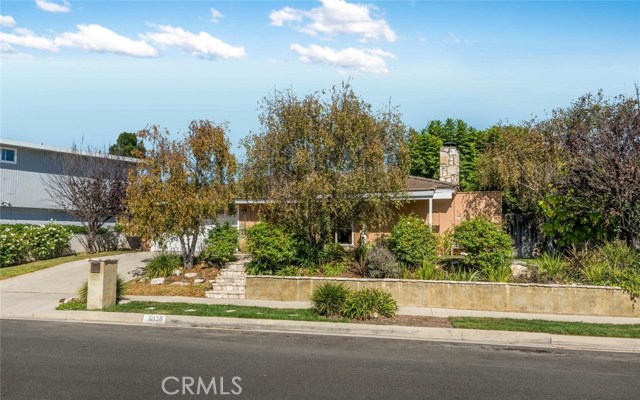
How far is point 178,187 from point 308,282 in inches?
220

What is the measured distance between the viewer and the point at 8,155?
98.2 feet

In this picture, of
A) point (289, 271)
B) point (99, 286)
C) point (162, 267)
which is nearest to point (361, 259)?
point (289, 271)

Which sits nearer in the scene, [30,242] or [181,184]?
[181,184]

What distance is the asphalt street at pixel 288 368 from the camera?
697 cm

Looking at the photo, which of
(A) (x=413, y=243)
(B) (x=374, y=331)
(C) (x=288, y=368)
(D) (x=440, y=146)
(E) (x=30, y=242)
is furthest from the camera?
(D) (x=440, y=146)

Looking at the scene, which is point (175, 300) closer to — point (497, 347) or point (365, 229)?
point (365, 229)

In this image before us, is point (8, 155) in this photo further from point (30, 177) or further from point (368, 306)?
point (368, 306)

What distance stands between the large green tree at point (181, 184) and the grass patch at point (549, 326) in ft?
29.3

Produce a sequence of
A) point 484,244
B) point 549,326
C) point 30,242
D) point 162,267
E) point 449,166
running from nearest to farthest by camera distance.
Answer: point 549,326, point 484,244, point 162,267, point 30,242, point 449,166

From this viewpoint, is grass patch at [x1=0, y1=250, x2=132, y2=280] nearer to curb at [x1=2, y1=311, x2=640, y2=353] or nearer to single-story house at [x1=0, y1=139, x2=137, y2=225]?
single-story house at [x1=0, y1=139, x2=137, y2=225]

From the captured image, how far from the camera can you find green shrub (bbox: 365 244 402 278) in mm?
15234

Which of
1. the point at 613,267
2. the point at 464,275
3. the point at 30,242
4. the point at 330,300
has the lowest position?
the point at 330,300

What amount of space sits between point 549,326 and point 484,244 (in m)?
3.84

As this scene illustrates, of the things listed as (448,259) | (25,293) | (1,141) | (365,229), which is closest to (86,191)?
(1,141)
